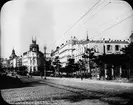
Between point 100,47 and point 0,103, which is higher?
point 100,47

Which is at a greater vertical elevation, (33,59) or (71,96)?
(33,59)

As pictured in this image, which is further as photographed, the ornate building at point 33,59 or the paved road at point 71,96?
the ornate building at point 33,59

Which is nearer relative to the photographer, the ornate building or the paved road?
the paved road

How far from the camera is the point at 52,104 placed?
7.47 m

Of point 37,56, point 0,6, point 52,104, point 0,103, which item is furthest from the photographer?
point 37,56

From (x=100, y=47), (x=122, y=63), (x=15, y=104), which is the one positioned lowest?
(x=15, y=104)

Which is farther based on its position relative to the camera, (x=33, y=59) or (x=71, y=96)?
(x=33, y=59)

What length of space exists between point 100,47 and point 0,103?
49.5 m

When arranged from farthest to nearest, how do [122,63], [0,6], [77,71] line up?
[77,71]
[122,63]
[0,6]

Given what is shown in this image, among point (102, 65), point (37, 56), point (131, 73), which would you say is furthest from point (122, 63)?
point (37, 56)

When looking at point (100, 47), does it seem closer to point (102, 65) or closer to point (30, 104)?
point (102, 65)

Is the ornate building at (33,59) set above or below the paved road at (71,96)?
above

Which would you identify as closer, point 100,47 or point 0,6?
point 0,6

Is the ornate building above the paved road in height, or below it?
above
